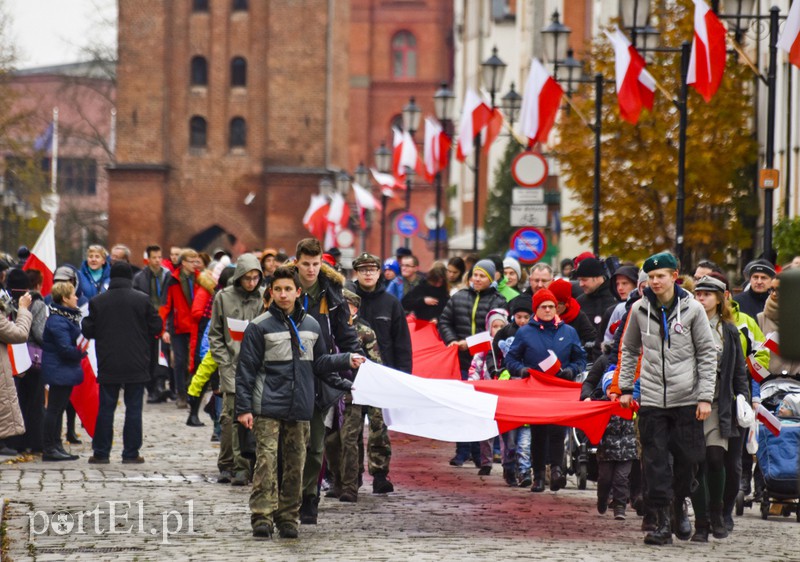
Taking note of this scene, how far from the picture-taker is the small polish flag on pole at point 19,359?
17.2m

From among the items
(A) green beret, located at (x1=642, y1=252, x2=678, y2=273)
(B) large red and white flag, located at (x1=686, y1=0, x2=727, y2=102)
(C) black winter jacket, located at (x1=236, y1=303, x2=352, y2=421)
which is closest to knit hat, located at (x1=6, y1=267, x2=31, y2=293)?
(C) black winter jacket, located at (x1=236, y1=303, x2=352, y2=421)

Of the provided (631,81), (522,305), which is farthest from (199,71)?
(522,305)

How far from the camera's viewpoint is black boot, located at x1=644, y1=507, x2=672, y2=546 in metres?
12.1

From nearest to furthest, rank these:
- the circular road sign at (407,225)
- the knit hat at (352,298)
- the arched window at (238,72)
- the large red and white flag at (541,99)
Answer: the knit hat at (352,298) → the large red and white flag at (541,99) → the circular road sign at (407,225) → the arched window at (238,72)

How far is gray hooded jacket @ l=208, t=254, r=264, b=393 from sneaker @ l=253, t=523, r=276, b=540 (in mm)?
3461

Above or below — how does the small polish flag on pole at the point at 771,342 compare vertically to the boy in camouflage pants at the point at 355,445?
above

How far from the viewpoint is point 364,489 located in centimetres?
1537

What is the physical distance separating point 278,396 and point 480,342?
19.3ft

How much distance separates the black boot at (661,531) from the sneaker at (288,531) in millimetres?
2350

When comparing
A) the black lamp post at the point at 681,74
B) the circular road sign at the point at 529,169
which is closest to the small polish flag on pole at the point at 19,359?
the black lamp post at the point at 681,74

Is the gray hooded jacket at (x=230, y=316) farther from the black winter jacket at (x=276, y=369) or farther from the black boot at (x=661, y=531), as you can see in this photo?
the black boot at (x=661, y=531)

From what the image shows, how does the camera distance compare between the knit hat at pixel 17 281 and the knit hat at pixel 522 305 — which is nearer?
the knit hat at pixel 522 305

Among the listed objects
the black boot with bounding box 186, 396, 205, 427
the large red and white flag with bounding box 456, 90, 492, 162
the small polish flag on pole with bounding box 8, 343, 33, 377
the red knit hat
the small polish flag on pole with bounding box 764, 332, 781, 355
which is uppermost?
the large red and white flag with bounding box 456, 90, 492, 162

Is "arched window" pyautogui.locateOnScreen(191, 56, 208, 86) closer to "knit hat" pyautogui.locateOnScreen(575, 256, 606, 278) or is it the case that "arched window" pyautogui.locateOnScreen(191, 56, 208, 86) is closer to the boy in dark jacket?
"knit hat" pyautogui.locateOnScreen(575, 256, 606, 278)
